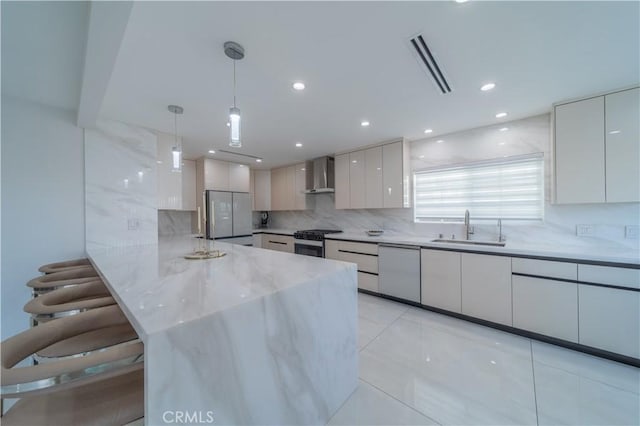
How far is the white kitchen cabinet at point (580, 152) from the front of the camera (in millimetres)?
2193

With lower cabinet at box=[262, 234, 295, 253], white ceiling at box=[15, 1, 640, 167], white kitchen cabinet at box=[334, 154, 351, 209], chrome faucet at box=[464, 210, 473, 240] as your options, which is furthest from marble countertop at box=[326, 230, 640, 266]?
lower cabinet at box=[262, 234, 295, 253]

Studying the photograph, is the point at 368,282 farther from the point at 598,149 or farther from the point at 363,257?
the point at 598,149

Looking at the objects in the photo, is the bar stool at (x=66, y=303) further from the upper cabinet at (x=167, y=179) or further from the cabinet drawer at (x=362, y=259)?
the cabinet drawer at (x=362, y=259)

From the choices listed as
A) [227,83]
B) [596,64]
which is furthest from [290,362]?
[596,64]

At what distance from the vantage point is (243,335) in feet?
3.05

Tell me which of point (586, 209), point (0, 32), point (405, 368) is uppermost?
point (0, 32)

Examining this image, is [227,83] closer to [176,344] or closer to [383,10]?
[383,10]

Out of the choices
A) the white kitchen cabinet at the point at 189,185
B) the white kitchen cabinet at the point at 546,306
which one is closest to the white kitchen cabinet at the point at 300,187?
the white kitchen cabinet at the point at 189,185

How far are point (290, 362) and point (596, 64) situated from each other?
2967mm

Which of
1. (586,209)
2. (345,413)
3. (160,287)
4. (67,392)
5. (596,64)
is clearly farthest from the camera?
(586,209)

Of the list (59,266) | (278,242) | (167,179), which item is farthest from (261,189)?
(59,266)

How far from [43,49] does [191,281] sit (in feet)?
5.98

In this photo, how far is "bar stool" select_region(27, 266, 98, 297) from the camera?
1482 millimetres

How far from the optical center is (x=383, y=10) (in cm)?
125
